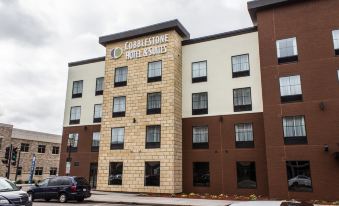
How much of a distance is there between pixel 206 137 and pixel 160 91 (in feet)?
19.5

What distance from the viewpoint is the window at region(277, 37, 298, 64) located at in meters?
23.9

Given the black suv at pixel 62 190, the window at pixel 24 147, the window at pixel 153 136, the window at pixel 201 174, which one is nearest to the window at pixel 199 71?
the window at pixel 153 136

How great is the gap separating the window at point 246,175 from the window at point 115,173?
10778mm

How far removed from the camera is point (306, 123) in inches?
882

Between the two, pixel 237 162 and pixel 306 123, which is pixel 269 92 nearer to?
pixel 306 123

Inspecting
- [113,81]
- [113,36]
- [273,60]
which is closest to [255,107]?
[273,60]

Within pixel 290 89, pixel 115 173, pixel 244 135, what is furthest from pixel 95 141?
pixel 290 89

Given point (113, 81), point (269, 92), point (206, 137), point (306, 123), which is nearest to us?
point (306, 123)

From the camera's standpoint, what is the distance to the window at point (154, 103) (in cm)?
2806

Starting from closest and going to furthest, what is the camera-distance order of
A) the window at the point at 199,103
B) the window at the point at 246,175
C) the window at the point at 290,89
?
the window at the point at 290,89 < the window at the point at 246,175 < the window at the point at 199,103

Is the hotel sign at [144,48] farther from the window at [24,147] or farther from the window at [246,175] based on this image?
the window at [24,147]

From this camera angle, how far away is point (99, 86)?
112 ft

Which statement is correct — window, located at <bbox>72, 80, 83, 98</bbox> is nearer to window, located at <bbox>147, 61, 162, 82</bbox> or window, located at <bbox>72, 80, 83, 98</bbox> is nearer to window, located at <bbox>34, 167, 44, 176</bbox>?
window, located at <bbox>147, 61, 162, 82</bbox>

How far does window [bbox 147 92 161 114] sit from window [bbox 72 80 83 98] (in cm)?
1053
